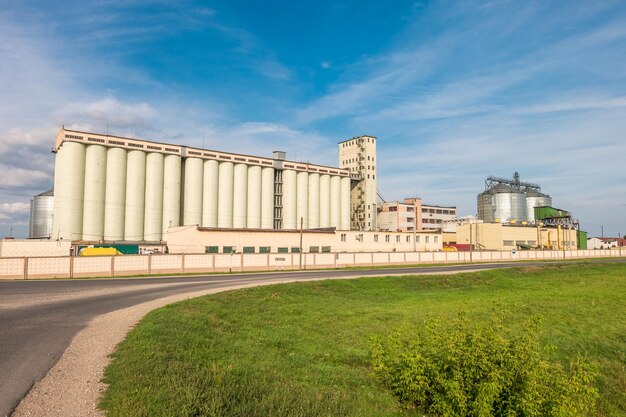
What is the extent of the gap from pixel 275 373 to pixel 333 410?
8.21 ft

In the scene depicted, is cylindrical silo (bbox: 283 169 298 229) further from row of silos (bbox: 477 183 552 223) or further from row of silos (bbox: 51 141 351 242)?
row of silos (bbox: 477 183 552 223)

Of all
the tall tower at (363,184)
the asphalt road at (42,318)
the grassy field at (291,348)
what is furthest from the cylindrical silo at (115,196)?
the tall tower at (363,184)

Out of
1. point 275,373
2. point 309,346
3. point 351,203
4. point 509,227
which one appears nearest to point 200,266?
point 309,346

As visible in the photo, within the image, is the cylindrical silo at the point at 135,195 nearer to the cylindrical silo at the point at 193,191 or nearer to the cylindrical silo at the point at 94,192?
the cylindrical silo at the point at 94,192

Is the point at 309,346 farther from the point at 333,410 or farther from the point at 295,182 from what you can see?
the point at 295,182

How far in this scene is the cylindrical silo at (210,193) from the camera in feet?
274

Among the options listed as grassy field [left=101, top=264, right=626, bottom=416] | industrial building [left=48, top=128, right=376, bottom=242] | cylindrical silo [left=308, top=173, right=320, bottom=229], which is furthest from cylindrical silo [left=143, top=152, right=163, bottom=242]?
grassy field [left=101, top=264, right=626, bottom=416]

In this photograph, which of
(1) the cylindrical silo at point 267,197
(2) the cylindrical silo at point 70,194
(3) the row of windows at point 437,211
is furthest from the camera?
(3) the row of windows at point 437,211

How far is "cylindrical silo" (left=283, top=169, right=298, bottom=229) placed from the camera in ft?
318

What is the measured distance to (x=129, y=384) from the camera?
8.52 meters

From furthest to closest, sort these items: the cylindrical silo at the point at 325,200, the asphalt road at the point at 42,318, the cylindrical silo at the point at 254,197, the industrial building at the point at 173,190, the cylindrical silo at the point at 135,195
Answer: the cylindrical silo at the point at 325,200
the cylindrical silo at the point at 254,197
the cylindrical silo at the point at 135,195
the industrial building at the point at 173,190
the asphalt road at the point at 42,318

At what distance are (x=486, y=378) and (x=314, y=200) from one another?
93.4m

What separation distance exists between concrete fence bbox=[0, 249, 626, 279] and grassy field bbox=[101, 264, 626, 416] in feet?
61.3

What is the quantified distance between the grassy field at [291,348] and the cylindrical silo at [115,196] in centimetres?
5437
